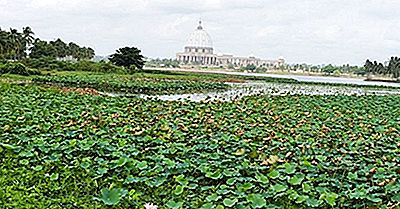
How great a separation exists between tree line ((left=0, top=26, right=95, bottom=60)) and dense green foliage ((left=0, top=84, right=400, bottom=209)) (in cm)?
3946

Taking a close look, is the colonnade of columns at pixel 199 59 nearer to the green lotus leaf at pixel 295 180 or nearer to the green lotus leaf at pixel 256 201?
the green lotus leaf at pixel 295 180

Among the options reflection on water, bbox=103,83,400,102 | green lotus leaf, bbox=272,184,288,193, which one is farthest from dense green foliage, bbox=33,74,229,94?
green lotus leaf, bbox=272,184,288,193

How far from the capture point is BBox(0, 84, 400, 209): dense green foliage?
13.7 feet

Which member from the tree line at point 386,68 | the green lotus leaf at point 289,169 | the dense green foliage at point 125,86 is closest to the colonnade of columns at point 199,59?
the tree line at point 386,68

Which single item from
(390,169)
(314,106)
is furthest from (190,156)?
(314,106)

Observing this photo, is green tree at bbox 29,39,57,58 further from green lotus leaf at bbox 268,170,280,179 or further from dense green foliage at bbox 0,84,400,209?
green lotus leaf at bbox 268,170,280,179

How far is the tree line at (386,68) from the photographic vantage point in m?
67.2

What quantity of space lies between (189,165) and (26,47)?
2033 inches

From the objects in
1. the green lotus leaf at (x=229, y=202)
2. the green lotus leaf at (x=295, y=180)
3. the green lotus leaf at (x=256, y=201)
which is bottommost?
the green lotus leaf at (x=229, y=202)

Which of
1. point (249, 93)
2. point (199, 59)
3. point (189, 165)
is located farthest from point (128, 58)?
point (199, 59)

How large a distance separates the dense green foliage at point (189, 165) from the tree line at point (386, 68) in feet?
209

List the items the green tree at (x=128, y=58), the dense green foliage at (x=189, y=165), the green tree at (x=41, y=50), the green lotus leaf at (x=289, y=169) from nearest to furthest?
the dense green foliage at (x=189, y=165)
the green lotus leaf at (x=289, y=169)
the green tree at (x=128, y=58)
the green tree at (x=41, y=50)

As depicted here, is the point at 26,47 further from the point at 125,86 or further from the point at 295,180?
the point at 295,180

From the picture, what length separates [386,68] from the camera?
7119 cm
